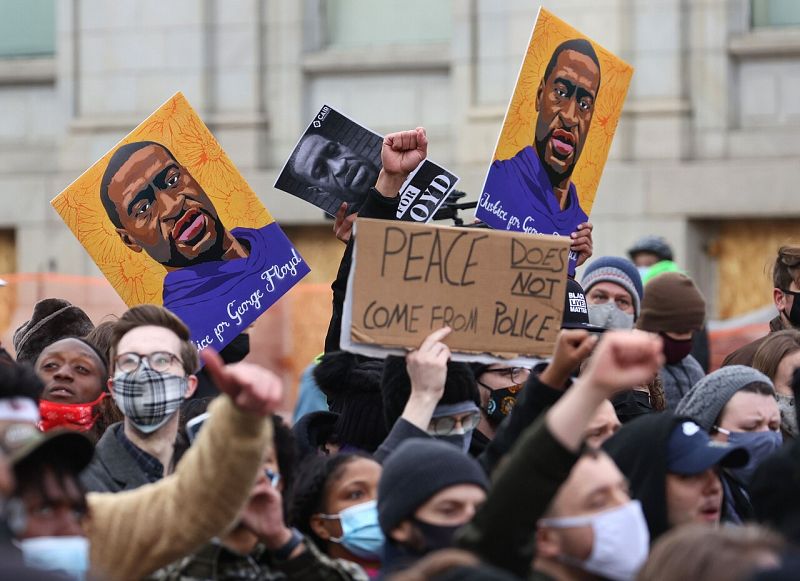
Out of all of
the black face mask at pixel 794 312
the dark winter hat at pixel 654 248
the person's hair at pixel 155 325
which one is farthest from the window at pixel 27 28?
the person's hair at pixel 155 325

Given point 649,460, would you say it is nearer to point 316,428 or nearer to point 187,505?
point 187,505

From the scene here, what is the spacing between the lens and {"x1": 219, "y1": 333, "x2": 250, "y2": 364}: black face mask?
826 centimetres

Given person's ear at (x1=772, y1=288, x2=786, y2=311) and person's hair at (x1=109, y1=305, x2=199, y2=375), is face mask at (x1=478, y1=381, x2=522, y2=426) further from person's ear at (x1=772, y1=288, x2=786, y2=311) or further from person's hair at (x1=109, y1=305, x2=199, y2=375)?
person's ear at (x1=772, y1=288, x2=786, y2=311)

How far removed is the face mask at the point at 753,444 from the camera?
618 cm

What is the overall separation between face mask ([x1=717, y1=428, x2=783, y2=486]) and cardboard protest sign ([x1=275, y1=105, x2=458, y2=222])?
147cm

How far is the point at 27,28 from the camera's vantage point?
16547 mm

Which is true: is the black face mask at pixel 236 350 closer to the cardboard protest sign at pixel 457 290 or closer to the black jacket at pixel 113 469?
the black jacket at pixel 113 469

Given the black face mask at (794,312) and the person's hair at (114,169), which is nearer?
the person's hair at (114,169)

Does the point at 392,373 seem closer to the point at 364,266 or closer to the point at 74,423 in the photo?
the point at 364,266

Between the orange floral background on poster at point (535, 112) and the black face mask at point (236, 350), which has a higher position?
the orange floral background on poster at point (535, 112)

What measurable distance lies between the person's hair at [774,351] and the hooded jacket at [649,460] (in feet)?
6.51

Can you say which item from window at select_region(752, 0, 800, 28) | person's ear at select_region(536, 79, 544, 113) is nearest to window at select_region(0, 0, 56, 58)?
window at select_region(752, 0, 800, 28)

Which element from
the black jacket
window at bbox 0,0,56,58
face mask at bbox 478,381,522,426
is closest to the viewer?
the black jacket

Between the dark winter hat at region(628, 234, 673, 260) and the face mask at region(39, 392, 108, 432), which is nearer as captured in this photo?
the face mask at region(39, 392, 108, 432)
